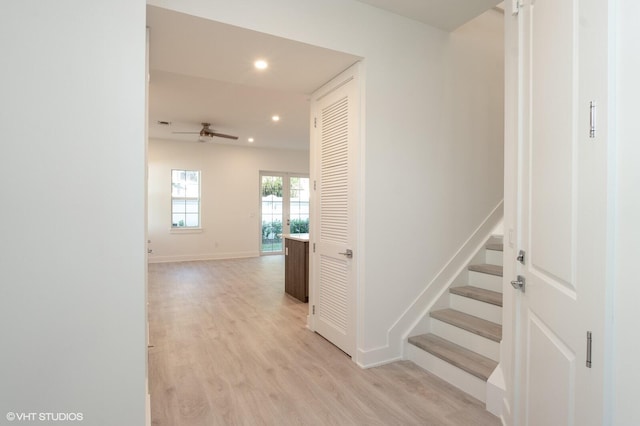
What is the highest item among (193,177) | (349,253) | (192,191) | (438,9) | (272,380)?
(438,9)

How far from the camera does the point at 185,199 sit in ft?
26.3

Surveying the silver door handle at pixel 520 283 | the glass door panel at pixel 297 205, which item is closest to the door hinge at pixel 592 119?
the silver door handle at pixel 520 283

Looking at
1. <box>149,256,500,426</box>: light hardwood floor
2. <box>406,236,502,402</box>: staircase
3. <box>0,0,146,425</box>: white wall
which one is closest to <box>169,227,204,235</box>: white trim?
<box>149,256,500,426</box>: light hardwood floor

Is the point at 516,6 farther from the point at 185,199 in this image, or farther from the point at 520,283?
the point at 185,199

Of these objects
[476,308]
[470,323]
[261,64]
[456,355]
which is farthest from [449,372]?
[261,64]

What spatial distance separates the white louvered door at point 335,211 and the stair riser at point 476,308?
95cm

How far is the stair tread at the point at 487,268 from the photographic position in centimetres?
283

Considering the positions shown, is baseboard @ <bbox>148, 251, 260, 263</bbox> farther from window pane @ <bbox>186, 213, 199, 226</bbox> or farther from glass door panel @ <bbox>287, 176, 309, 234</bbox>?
glass door panel @ <bbox>287, 176, 309, 234</bbox>

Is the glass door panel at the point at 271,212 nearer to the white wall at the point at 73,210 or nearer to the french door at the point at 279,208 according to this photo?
the french door at the point at 279,208

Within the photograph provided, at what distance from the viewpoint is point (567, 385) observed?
3.61ft

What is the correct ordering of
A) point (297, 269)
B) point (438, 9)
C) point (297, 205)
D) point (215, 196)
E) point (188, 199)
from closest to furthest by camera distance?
point (438, 9) < point (297, 269) < point (188, 199) < point (215, 196) < point (297, 205)

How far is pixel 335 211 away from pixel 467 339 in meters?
1.48

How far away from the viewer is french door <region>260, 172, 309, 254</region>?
897cm

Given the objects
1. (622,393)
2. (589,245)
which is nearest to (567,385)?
(622,393)
